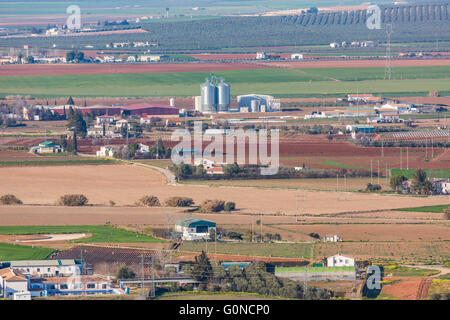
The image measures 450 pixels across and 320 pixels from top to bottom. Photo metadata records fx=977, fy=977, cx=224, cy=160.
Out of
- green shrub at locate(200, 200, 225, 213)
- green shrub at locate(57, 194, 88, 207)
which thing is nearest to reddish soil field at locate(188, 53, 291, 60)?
green shrub at locate(57, 194, 88, 207)

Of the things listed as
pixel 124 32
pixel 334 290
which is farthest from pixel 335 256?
pixel 124 32

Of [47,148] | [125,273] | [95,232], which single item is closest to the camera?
[125,273]

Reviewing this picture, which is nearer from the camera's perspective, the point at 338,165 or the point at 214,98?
the point at 338,165

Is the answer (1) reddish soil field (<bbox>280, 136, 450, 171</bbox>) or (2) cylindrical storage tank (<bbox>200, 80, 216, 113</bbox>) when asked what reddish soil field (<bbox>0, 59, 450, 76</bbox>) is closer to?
(2) cylindrical storage tank (<bbox>200, 80, 216, 113</bbox>)

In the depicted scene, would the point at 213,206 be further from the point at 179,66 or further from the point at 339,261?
the point at 179,66

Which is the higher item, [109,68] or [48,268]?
[109,68]

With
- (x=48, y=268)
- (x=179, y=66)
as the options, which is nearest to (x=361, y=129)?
(x=48, y=268)
